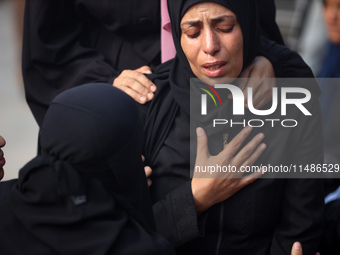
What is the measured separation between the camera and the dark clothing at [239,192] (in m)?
2.09

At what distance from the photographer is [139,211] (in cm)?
161

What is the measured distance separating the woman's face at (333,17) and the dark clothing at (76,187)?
11.0 ft

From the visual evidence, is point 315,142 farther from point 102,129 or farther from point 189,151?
point 102,129

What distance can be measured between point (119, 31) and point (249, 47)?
79 cm

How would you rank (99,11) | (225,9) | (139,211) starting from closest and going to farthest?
(139,211) → (225,9) → (99,11)

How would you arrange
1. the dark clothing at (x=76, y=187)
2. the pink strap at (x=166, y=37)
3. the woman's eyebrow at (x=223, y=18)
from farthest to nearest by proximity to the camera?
the pink strap at (x=166, y=37)
the woman's eyebrow at (x=223, y=18)
the dark clothing at (x=76, y=187)

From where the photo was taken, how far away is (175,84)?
7.14 feet

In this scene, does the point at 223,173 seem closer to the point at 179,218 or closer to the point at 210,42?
the point at 179,218

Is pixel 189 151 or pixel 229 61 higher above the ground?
pixel 229 61

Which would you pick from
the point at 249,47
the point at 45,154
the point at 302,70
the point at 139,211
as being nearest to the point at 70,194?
the point at 45,154

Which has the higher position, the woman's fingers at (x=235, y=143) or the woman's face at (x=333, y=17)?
the woman's face at (x=333, y=17)

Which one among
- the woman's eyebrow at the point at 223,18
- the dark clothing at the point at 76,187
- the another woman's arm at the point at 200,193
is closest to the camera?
the dark clothing at the point at 76,187

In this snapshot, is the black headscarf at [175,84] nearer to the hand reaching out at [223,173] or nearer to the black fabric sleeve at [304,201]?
the hand reaching out at [223,173]

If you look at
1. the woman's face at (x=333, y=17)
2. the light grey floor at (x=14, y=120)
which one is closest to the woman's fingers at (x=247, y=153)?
the woman's face at (x=333, y=17)
